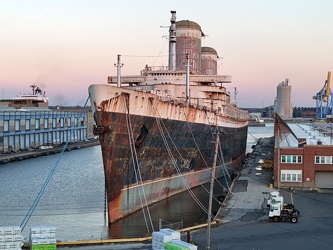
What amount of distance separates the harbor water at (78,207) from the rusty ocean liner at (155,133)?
37.3 inches

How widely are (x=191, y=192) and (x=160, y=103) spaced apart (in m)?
9.41

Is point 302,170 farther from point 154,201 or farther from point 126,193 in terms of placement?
point 126,193

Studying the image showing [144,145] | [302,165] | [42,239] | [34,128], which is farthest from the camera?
[34,128]

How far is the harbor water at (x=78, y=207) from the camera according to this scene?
2592cm

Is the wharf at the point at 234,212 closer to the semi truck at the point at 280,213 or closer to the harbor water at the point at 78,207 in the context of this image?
the semi truck at the point at 280,213

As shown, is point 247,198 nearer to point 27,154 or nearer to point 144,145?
point 144,145

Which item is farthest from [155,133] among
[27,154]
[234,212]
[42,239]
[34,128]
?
[34,128]

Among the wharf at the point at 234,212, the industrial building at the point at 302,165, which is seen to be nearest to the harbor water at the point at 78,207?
the wharf at the point at 234,212

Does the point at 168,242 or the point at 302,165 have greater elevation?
the point at 302,165

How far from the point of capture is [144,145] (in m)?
29.1

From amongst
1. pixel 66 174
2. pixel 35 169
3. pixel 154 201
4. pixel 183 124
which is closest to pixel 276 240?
pixel 154 201

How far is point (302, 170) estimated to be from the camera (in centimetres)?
3491

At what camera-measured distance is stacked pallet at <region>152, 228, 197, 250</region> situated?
18016 millimetres

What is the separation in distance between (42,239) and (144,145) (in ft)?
34.9
